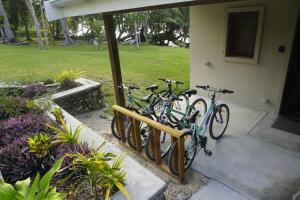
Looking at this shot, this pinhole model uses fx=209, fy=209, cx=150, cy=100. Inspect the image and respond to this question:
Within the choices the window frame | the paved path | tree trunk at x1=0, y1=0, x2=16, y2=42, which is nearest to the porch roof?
the paved path

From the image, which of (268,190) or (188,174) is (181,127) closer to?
(188,174)

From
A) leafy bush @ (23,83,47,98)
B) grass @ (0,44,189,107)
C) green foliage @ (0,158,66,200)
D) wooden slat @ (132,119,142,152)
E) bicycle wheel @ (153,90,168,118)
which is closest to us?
green foliage @ (0,158,66,200)

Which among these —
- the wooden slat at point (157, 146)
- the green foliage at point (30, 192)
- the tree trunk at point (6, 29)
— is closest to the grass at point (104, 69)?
the wooden slat at point (157, 146)

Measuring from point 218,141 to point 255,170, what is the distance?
921 mm

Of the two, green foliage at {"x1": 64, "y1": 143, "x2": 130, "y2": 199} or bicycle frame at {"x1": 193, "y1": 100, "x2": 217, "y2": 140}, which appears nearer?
green foliage at {"x1": 64, "y1": 143, "x2": 130, "y2": 199}

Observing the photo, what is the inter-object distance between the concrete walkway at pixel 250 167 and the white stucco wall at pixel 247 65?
1.18 m

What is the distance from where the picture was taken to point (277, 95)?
16.0ft

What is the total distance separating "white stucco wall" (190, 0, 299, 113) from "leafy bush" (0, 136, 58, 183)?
469 cm

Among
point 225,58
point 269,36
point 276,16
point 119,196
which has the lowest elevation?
point 119,196

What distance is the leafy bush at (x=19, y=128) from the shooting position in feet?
10.3

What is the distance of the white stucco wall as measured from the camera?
4.46 m

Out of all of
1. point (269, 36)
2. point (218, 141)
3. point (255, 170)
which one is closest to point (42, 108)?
point (218, 141)

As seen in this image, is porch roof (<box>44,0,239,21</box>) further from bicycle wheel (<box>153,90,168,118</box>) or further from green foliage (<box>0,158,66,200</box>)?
green foliage (<box>0,158,66,200</box>)

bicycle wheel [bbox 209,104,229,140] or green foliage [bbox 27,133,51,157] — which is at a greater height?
green foliage [bbox 27,133,51,157]
